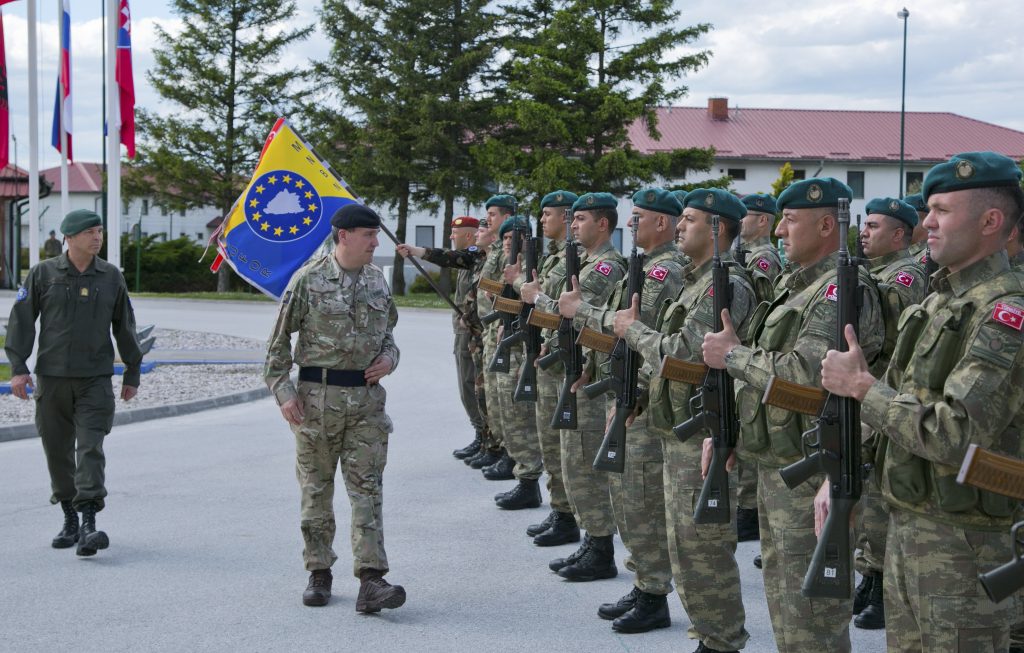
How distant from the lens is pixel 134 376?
775cm

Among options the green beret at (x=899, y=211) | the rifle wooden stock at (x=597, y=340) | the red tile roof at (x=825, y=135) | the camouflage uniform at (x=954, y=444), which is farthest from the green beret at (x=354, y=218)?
the red tile roof at (x=825, y=135)

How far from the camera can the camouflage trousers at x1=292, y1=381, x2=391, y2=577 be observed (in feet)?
20.0

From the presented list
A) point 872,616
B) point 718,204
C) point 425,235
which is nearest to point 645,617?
point 872,616

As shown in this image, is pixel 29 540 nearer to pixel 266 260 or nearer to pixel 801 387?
pixel 266 260

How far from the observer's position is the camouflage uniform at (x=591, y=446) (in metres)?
6.72

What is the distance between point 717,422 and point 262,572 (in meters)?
3.14

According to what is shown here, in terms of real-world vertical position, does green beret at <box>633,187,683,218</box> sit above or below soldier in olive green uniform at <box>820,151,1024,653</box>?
above

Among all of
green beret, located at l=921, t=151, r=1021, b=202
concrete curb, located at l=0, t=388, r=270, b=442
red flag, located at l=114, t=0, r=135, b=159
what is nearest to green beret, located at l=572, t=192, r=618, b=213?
green beret, located at l=921, t=151, r=1021, b=202

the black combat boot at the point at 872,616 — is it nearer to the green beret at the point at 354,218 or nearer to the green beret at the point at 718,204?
the green beret at the point at 718,204

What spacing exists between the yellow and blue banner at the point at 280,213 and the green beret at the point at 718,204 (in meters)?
5.87

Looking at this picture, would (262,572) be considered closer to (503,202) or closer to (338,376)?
(338,376)

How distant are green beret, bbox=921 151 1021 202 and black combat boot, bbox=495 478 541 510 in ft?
18.2

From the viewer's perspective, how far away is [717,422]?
4.78 m

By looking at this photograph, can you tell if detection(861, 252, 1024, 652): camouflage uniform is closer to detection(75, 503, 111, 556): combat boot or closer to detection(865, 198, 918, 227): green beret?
detection(865, 198, 918, 227): green beret
